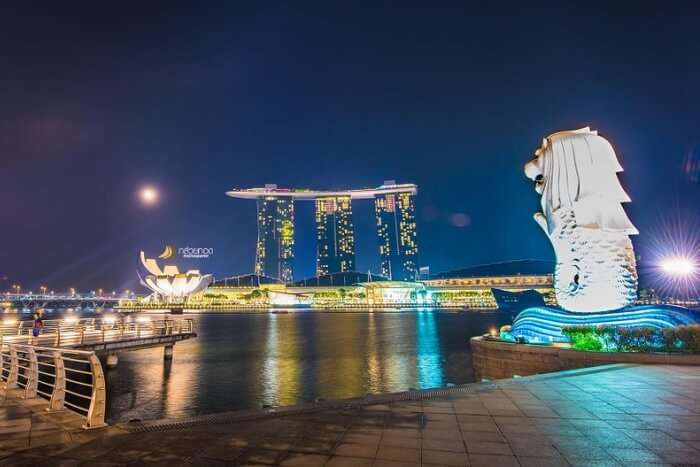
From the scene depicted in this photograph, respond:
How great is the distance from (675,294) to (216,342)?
380 feet

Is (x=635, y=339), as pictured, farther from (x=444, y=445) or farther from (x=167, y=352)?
(x=167, y=352)

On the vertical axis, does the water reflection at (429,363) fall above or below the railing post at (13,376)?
below

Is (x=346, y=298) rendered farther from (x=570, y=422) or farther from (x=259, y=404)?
(x=570, y=422)

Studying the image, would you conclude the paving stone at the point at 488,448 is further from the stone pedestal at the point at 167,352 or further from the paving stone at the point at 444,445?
the stone pedestal at the point at 167,352

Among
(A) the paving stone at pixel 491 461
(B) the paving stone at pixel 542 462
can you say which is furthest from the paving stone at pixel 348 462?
(B) the paving stone at pixel 542 462

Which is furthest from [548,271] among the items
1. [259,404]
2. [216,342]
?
[259,404]

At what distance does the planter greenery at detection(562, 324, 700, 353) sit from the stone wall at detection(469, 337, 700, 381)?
1.27m

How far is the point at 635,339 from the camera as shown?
1409cm

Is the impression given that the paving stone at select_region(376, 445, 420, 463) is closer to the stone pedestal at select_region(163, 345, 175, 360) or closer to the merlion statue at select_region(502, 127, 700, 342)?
the merlion statue at select_region(502, 127, 700, 342)

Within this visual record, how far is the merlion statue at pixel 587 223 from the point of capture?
17.4m

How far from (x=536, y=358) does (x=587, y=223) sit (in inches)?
288

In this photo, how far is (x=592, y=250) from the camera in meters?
17.9

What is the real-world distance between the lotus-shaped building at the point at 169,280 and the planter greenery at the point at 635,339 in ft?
383

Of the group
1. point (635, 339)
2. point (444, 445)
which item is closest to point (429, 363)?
point (635, 339)
